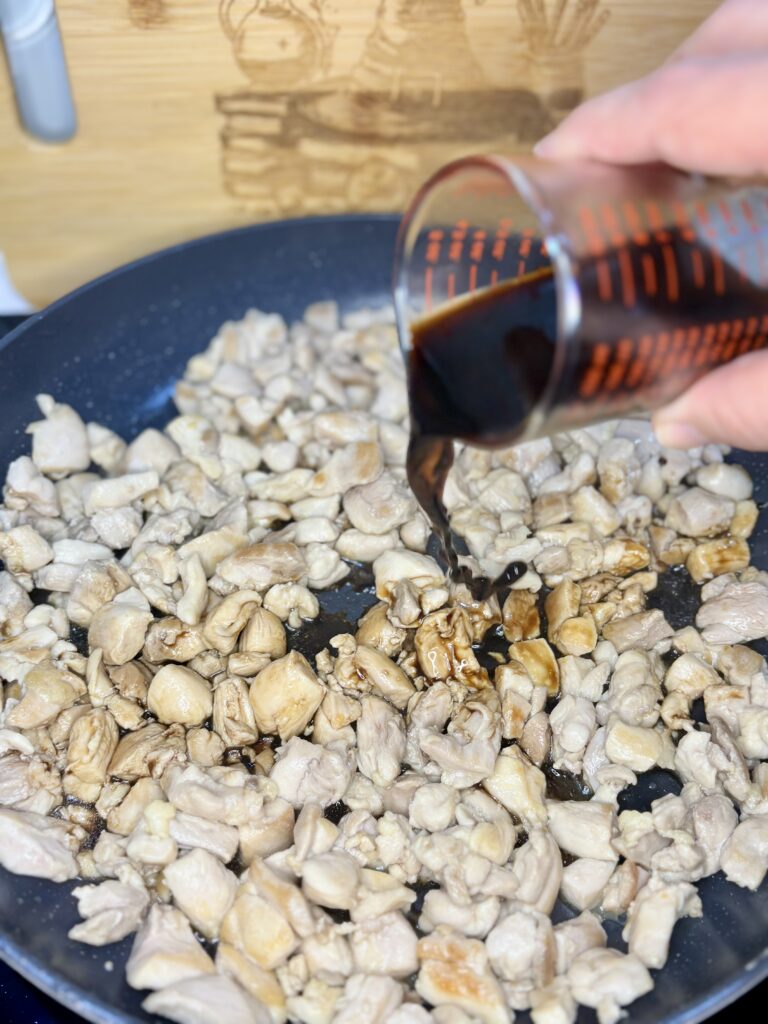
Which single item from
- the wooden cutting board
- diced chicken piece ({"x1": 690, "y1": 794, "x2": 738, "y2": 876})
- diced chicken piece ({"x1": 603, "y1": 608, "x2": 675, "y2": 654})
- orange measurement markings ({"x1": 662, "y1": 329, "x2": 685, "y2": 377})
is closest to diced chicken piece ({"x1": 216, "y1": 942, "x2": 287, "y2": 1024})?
diced chicken piece ({"x1": 690, "y1": 794, "x2": 738, "y2": 876})

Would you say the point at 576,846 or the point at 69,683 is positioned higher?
the point at 69,683

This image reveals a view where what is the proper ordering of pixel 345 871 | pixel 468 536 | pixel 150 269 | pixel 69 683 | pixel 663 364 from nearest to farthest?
1. pixel 663 364
2. pixel 345 871
3. pixel 69 683
4. pixel 468 536
5. pixel 150 269

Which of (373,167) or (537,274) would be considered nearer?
(537,274)

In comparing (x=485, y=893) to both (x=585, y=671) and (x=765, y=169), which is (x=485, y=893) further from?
(x=765, y=169)

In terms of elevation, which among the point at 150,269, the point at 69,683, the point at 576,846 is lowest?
the point at 576,846

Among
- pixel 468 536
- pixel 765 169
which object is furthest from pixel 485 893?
pixel 765 169

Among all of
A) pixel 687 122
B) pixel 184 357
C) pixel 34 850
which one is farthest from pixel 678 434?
pixel 184 357

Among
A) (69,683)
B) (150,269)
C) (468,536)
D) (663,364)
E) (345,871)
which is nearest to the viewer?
(663,364)
